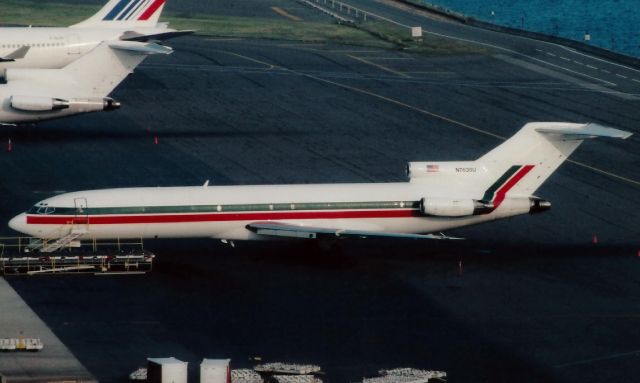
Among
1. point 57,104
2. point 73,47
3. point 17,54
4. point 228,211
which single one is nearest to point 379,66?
point 73,47

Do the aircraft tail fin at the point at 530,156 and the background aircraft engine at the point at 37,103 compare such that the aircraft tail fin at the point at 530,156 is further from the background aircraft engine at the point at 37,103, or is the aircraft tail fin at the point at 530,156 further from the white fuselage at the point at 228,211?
the background aircraft engine at the point at 37,103

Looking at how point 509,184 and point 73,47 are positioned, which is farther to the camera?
point 73,47

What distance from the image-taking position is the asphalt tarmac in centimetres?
4859

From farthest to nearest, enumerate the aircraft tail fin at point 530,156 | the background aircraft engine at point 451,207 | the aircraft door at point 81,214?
the aircraft tail fin at point 530,156 < the background aircraft engine at point 451,207 < the aircraft door at point 81,214

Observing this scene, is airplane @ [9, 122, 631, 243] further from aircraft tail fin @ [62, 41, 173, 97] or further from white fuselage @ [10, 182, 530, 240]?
aircraft tail fin @ [62, 41, 173, 97]

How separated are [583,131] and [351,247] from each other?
460 inches

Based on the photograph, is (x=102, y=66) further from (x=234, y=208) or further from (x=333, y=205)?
(x=333, y=205)

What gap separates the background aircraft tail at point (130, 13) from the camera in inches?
3895

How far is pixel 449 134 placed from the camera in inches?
3440

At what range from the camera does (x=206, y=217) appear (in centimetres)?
5891

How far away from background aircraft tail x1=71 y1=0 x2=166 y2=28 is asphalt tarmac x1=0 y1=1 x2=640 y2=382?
4.81 meters

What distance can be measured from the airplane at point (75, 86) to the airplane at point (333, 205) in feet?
79.4

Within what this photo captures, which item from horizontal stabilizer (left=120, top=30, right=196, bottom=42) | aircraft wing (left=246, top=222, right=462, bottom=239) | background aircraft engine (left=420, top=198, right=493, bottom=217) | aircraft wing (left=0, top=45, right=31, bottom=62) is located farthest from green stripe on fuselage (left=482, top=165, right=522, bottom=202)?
aircraft wing (left=0, top=45, right=31, bottom=62)

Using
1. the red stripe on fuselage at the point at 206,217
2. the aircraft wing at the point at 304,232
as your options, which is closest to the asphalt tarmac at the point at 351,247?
the aircraft wing at the point at 304,232
